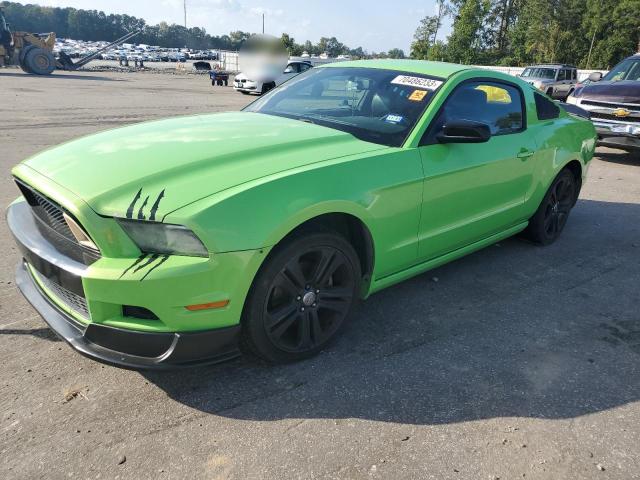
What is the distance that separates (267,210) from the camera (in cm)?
235

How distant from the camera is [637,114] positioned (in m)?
8.16

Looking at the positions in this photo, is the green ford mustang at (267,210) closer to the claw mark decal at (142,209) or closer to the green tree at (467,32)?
the claw mark decal at (142,209)

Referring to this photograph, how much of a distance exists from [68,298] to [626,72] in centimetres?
1018

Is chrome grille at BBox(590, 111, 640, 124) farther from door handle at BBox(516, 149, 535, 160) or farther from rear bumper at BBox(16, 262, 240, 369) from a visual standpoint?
rear bumper at BBox(16, 262, 240, 369)

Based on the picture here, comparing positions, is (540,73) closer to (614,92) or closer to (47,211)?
(614,92)

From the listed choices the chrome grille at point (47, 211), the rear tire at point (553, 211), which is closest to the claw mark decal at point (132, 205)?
the chrome grille at point (47, 211)

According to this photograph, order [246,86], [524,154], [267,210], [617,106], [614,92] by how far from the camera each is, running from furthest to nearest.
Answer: [246,86]
[614,92]
[617,106]
[524,154]
[267,210]

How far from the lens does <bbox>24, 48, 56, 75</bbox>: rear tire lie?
2627 cm

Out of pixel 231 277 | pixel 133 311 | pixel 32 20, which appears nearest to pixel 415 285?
pixel 231 277

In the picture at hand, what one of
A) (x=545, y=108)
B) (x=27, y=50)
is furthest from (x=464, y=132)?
(x=27, y=50)

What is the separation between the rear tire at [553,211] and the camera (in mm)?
4676

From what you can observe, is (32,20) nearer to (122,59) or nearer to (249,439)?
(122,59)

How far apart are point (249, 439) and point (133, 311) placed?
30.3 inches

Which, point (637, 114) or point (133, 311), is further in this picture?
point (637, 114)
